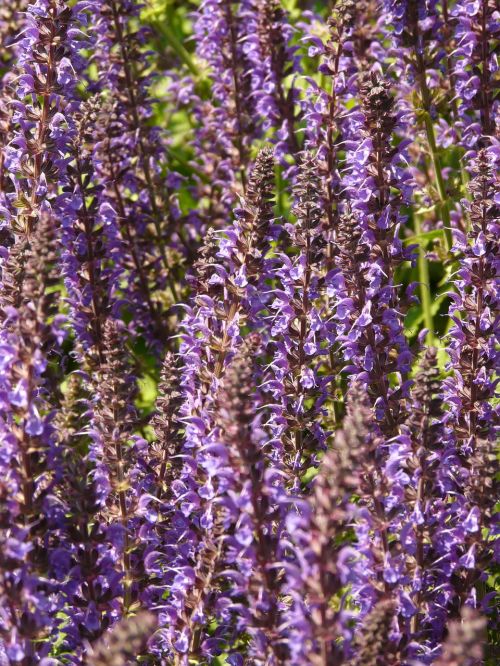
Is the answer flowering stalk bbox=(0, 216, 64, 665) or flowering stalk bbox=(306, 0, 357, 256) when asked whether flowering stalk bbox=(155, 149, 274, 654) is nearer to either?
flowering stalk bbox=(0, 216, 64, 665)

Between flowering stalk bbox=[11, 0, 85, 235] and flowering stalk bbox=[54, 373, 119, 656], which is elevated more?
flowering stalk bbox=[11, 0, 85, 235]

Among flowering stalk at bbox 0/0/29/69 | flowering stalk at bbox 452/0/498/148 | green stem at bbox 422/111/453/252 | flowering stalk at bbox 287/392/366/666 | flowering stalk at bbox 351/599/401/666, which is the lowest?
flowering stalk at bbox 351/599/401/666

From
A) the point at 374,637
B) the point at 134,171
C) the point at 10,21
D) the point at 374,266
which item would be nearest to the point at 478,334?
the point at 374,266

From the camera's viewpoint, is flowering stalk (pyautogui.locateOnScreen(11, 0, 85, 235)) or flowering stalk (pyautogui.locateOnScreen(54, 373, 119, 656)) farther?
flowering stalk (pyautogui.locateOnScreen(11, 0, 85, 235))

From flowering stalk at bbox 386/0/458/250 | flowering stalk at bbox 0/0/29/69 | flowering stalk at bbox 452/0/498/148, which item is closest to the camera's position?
flowering stalk at bbox 452/0/498/148

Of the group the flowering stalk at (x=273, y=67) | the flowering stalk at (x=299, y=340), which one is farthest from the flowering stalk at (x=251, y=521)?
the flowering stalk at (x=273, y=67)

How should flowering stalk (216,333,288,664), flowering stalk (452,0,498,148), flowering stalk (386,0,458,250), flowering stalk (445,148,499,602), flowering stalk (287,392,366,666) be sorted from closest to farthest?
flowering stalk (287,392,366,666) → flowering stalk (216,333,288,664) → flowering stalk (445,148,499,602) → flowering stalk (452,0,498,148) → flowering stalk (386,0,458,250)

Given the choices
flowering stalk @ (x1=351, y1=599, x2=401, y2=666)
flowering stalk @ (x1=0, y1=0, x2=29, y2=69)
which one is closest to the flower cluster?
flowering stalk @ (x1=351, y1=599, x2=401, y2=666)

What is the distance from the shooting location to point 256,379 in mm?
5363

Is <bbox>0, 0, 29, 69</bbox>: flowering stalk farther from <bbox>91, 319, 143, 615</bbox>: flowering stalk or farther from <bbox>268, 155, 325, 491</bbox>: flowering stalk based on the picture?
<bbox>91, 319, 143, 615</bbox>: flowering stalk

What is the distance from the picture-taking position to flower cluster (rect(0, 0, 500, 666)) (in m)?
3.90

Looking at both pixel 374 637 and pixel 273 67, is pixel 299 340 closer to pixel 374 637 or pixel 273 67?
pixel 374 637

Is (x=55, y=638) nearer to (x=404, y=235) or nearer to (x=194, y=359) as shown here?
(x=194, y=359)

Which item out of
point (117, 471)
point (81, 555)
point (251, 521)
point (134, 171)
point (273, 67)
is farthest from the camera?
point (134, 171)
